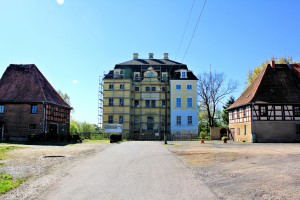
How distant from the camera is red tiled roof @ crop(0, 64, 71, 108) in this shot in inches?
1561

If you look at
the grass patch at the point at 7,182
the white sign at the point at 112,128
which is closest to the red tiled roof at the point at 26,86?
the white sign at the point at 112,128

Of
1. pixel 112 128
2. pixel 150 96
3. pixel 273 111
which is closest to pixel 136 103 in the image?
pixel 150 96

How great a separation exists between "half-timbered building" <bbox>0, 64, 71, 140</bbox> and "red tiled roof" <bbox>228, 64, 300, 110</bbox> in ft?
84.7

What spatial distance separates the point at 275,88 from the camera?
135ft

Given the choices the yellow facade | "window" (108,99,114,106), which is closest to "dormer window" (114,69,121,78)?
the yellow facade

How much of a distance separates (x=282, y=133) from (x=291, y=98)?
4683 millimetres

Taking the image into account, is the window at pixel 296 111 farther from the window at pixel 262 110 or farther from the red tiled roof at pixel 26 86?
the red tiled roof at pixel 26 86

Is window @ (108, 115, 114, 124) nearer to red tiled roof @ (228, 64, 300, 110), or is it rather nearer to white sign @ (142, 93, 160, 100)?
white sign @ (142, 93, 160, 100)

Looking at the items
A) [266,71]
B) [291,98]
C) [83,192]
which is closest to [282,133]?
[291,98]

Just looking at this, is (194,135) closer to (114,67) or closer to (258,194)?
(114,67)

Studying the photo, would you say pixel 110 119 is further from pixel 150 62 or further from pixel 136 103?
pixel 150 62

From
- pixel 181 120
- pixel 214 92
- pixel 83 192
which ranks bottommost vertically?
pixel 83 192

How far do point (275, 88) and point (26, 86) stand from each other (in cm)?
3284

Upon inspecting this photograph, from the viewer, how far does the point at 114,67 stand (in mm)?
62688
